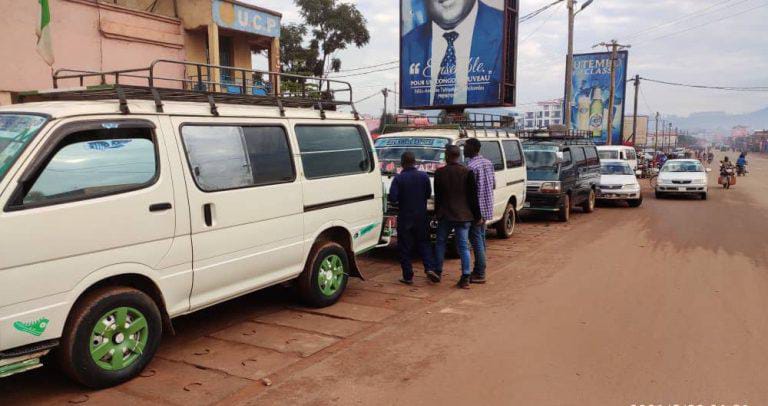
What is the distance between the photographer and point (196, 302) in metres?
4.46

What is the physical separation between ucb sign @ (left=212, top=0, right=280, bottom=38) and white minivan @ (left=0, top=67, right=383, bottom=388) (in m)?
11.7

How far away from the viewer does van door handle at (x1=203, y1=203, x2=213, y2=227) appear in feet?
14.5

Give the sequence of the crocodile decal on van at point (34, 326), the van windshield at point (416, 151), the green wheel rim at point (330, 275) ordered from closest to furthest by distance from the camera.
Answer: the crocodile decal on van at point (34, 326), the green wheel rim at point (330, 275), the van windshield at point (416, 151)

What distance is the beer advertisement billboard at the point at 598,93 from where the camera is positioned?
128 ft

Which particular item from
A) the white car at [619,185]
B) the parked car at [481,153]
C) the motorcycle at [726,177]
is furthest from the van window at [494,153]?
the motorcycle at [726,177]

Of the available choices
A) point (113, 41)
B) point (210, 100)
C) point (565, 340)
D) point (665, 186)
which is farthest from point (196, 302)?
point (665, 186)

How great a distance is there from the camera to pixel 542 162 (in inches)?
519

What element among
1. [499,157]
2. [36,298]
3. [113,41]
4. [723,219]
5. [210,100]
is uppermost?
[113,41]

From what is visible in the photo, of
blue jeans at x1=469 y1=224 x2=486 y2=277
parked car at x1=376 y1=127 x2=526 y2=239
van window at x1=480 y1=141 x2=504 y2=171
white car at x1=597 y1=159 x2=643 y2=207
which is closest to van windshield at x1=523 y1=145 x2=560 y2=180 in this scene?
parked car at x1=376 y1=127 x2=526 y2=239

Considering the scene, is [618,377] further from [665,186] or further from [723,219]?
[665,186]

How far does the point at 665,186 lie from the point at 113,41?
1765 centimetres

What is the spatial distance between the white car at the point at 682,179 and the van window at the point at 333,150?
16021 mm

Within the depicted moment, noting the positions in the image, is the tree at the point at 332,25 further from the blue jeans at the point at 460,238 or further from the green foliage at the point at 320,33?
the blue jeans at the point at 460,238

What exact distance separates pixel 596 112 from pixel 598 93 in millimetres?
1435
